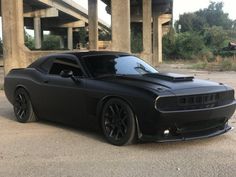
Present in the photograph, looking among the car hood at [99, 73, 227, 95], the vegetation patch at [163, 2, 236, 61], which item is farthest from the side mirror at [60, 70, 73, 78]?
the vegetation patch at [163, 2, 236, 61]

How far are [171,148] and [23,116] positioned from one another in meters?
3.36

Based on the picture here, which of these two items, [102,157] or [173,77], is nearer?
[102,157]

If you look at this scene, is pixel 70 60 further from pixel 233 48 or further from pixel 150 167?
pixel 233 48

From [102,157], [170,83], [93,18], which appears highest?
Result: [93,18]

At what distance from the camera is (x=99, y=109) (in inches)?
295

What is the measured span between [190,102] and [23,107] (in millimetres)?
3646

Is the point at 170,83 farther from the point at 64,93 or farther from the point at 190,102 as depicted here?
the point at 64,93

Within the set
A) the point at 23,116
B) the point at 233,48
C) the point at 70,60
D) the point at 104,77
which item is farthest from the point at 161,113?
the point at 233,48

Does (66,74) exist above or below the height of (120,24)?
below

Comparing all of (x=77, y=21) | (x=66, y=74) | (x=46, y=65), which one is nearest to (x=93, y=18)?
(x=46, y=65)

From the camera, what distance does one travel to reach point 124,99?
706 centimetres

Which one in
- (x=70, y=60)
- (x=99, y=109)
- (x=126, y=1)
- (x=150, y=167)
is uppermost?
(x=126, y=1)

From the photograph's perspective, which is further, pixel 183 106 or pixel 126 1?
pixel 126 1

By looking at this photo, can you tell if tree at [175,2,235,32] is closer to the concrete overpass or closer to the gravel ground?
the concrete overpass
